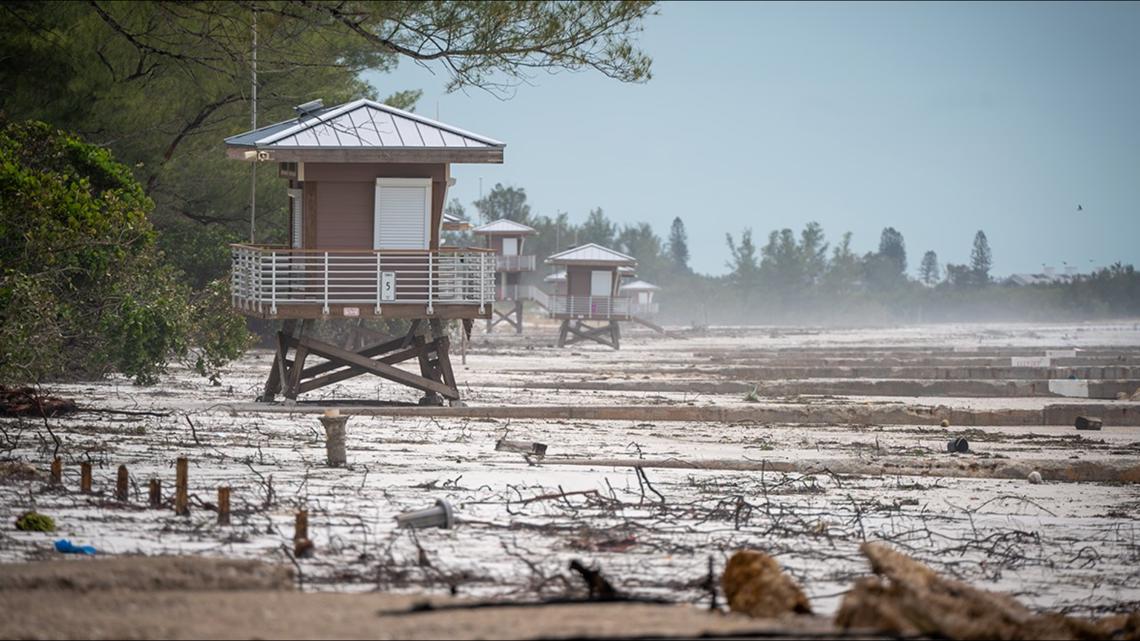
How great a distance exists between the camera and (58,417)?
1798cm

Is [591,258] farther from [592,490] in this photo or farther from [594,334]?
[592,490]

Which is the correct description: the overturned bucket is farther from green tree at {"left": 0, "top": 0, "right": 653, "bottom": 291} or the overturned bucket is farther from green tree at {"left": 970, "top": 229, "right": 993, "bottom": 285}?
green tree at {"left": 970, "top": 229, "right": 993, "bottom": 285}

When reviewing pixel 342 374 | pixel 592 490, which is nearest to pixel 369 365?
pixel 342 374

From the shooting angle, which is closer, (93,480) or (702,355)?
(93,480)

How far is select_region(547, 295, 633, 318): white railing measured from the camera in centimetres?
5875

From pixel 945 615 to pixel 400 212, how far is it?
16713 mm

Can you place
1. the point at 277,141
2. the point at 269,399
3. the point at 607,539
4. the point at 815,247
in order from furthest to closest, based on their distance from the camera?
1. the point at 815,247
2. the point at 269,399
3. the point at 277,141
4. the point at 607,539

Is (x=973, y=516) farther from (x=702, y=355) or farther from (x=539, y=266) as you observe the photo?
(x=539, y=266)

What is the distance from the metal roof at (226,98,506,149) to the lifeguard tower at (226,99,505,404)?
0.02 metres

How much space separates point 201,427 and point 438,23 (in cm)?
792

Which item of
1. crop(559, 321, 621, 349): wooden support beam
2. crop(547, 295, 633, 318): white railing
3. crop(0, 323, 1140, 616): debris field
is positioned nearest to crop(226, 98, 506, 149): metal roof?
crop(0, 323, 1140, 616): debris field

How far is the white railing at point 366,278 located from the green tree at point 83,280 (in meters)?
2.23

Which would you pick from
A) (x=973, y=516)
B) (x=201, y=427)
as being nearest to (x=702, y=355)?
(x=201, y=427)

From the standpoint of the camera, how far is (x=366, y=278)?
71.9 ft
